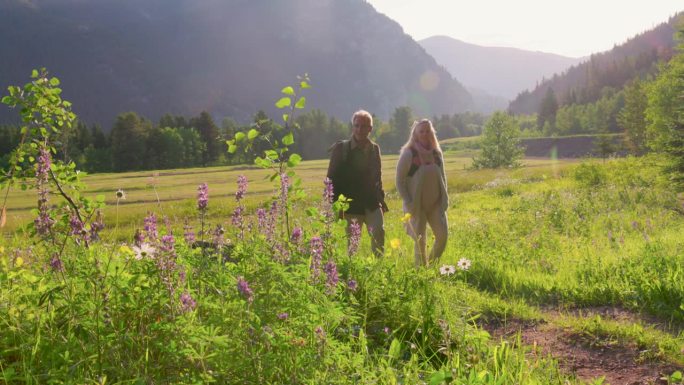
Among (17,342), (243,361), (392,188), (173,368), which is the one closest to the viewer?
(243,361)

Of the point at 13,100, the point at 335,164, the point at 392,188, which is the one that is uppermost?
the point at 13,100

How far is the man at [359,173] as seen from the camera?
737cm

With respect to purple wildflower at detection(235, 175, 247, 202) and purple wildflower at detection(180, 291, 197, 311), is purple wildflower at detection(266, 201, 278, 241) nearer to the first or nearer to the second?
purple wildflower at detection(235, 175, 247, 202)

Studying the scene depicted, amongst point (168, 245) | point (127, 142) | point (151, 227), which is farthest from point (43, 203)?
point (127, 142)

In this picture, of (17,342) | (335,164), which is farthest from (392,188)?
(17,342)

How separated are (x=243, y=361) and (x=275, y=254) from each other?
1.00m

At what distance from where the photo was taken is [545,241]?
9.71 metres

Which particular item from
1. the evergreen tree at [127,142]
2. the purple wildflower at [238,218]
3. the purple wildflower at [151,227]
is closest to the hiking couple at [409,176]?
the purple wildflower at [238,218]

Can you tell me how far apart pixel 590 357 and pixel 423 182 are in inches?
137

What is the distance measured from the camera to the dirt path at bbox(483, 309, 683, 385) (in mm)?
4020

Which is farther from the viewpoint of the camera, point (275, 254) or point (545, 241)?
point (545, 241)

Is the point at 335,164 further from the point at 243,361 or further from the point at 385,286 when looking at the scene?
the point at 243,361

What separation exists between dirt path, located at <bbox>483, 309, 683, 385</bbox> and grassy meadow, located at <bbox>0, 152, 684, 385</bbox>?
0.09 metres

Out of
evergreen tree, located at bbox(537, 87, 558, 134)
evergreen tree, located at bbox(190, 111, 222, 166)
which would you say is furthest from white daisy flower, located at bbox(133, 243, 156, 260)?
evergreen tree, located at bbox(537, 87, 558, 134)
